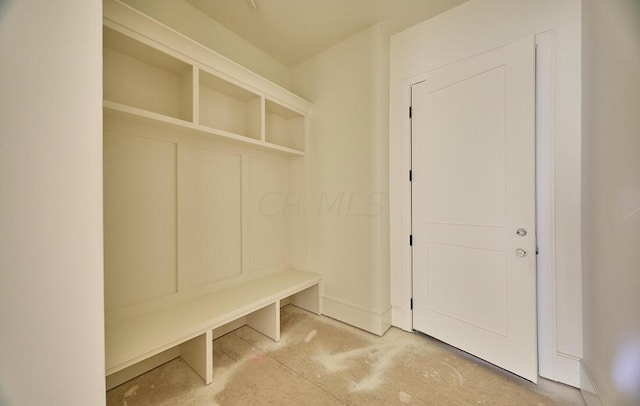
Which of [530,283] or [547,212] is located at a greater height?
[547,212]

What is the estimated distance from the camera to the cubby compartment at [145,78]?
1.47 metres

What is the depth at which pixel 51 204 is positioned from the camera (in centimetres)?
71

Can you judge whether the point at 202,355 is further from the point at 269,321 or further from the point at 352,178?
the point at 352,178

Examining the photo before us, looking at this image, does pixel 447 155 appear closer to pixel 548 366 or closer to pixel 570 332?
pixel 570 332

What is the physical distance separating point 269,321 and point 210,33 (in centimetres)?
264

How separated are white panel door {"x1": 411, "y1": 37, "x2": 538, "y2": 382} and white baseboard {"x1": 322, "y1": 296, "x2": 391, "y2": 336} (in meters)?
0.30

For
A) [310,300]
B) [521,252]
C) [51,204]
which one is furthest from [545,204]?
[51,204]

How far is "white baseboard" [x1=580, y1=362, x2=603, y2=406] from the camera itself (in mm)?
1260

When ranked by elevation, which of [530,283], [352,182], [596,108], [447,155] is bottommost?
[530,283]

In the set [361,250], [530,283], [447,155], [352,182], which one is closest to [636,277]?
[530,283]

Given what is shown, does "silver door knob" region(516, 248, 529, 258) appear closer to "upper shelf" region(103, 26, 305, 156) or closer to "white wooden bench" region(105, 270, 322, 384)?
"white wooden bench" region(105, 270, 322, 384)

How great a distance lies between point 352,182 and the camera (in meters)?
2.31

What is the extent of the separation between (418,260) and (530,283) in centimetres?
77

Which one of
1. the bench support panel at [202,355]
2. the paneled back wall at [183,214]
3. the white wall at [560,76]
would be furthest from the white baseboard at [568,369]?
the bench support panel at [202,355]
